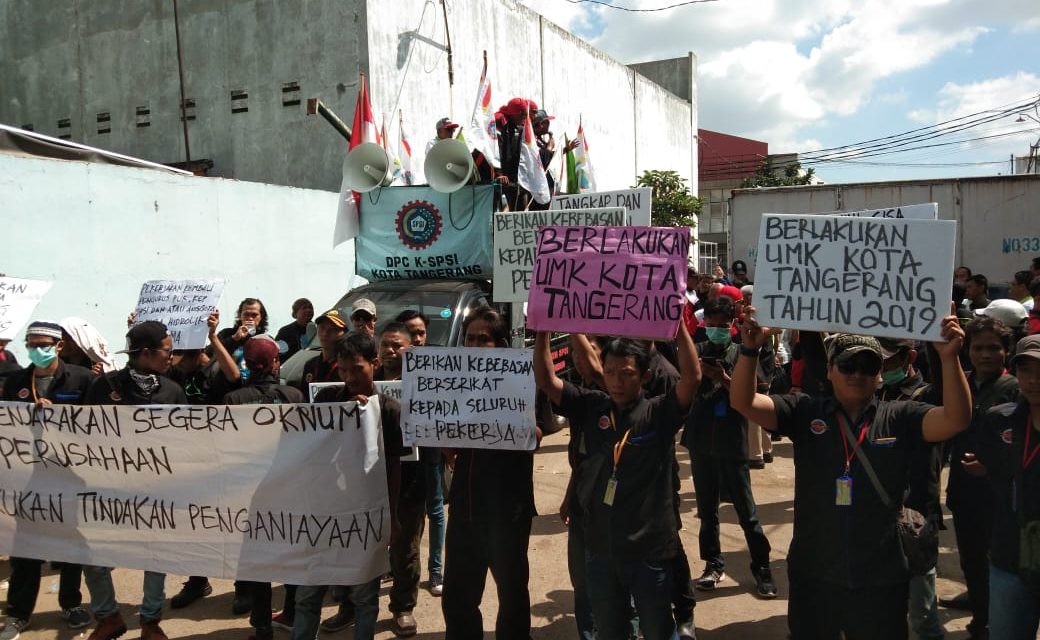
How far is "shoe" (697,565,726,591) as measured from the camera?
182 inches

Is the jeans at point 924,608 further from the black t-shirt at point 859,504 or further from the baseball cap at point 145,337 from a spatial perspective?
the baseball cap at point 145,337

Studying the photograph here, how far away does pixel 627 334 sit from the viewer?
3.33m

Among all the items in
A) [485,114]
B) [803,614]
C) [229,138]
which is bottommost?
[803,614]

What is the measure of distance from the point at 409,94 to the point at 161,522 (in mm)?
12019

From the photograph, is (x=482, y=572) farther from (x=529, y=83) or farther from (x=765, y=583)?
(x=529, y=83)

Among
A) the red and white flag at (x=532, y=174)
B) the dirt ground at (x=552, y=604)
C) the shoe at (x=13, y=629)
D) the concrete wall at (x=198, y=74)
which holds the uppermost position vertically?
the concrete wall at (x=198, y=74)

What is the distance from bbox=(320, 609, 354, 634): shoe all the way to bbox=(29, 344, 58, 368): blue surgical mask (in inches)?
81.9

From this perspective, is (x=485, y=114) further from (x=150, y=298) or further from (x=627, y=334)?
(x=627, y=334)

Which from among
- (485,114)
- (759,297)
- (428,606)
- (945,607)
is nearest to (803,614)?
(759,297)

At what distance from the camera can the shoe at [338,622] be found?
4312mm

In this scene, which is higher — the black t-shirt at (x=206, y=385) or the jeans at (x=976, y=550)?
the black t-shirt at (x=206, y=385)

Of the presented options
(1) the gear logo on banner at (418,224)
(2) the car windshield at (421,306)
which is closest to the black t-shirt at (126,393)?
(2) the car windshield at (421,306)

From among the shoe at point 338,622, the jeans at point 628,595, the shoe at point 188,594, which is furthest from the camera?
the shoe at point 188,594

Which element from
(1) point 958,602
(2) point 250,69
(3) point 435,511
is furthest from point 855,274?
(2) point 250,69
